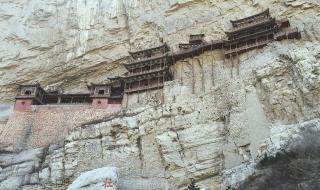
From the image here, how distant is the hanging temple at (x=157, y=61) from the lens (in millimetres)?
30016

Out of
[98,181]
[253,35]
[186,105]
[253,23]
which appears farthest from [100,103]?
[253,23]

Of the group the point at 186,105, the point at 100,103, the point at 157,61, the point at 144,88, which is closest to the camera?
the point at 186,105

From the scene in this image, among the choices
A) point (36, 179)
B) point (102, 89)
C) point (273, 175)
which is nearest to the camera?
point (273, 175)

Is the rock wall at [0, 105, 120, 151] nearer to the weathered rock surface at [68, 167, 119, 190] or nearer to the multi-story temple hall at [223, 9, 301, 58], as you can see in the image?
the weathered rock surface at [68, 167, 119, 190]

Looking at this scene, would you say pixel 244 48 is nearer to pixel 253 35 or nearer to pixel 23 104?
pixel 253 35

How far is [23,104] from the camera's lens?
107 ft

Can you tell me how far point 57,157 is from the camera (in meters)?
27.5

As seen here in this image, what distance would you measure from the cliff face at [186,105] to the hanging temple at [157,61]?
0.64 m

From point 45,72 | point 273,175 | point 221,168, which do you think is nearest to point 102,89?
point 45,72

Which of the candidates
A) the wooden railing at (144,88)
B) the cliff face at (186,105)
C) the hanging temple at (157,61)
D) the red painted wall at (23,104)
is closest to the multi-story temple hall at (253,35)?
the hanging temple at (157,61)

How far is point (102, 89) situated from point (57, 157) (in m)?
7.09

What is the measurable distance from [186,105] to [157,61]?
699 cm

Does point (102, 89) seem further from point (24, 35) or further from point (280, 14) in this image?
point (280, 14)

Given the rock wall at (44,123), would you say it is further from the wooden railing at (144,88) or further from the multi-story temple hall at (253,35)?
the multi-story temple hall at (253,35)
